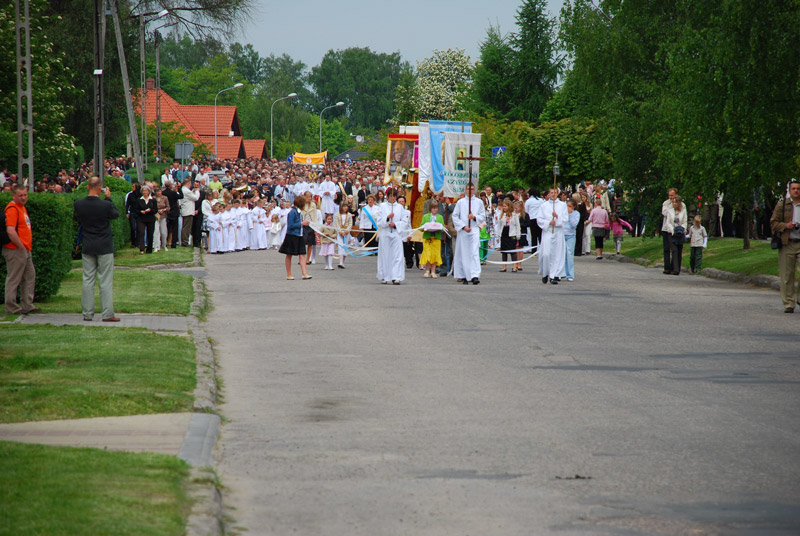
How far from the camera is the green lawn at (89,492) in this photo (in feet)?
19.0

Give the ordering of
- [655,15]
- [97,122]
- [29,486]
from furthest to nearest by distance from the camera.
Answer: [655,15] < [97,122] < [29,486]

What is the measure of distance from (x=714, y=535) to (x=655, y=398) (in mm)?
4253

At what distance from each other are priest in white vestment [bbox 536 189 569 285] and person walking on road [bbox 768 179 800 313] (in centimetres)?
616

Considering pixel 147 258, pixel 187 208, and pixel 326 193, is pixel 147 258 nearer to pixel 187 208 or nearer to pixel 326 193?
pixel 187 208

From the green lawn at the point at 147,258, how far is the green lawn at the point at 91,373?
1304 cm

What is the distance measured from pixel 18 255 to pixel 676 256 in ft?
54.0

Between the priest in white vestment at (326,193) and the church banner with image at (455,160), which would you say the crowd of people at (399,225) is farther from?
the church banner with image at (455,160)

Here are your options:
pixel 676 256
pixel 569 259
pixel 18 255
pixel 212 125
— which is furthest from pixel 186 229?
pixel 212 125

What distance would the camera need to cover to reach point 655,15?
1400 inches

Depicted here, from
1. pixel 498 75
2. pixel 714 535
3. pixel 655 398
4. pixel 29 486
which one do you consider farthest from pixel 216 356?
pixel 498 75

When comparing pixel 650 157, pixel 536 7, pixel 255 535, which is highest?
pixel 536 7

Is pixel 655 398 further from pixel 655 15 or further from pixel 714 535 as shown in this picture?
pixel 655 15

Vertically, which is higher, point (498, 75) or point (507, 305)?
point (498, 75)

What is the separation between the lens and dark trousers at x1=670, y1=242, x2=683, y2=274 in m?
27.9
